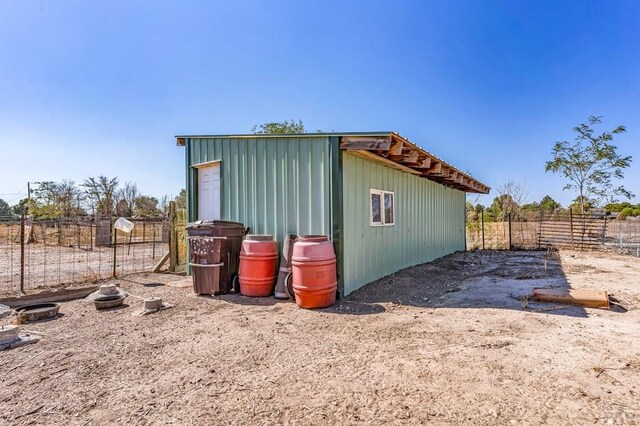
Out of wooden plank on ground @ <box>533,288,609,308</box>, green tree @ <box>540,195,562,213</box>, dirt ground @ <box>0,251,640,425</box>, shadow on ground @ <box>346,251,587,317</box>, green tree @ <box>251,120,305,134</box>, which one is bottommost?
shadow on ground @ <box>346,251,587,317</box>

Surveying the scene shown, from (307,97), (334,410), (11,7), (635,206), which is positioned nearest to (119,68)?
(11,7)

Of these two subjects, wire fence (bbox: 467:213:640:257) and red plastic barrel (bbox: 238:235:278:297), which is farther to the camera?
wire fence (bbox: 467:213:640:257)

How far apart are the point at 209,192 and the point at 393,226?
12.9 feet

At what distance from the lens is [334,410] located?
7.38ft

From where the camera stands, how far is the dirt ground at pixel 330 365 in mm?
2229

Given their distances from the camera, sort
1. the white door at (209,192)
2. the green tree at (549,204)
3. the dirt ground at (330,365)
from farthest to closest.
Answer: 1. the green tree at (549,204)
2. the white door at (209,192)
3. the dirt ground at (330,365)

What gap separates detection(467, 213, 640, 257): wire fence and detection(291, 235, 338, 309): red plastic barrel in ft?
39.6

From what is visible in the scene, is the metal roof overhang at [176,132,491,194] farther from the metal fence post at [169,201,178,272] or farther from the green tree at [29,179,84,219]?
the green tree at [29,179,84,219]

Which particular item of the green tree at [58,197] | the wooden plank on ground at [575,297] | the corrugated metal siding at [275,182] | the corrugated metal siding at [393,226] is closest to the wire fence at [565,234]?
the corrugated metal siding at [393,226]

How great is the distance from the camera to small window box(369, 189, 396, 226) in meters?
6.80

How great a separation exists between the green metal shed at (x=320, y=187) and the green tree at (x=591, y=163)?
12.9m

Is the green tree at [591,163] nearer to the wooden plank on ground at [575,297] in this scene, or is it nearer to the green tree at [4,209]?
the wooden plank on ground at [575,297]

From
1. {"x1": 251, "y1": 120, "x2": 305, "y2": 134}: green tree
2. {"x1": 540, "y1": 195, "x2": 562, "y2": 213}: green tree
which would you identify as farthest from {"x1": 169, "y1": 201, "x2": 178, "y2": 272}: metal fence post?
{"x1": 540, "y1": 195, "x2": 562, "y2": 213}: green tree

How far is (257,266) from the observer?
216 inches
